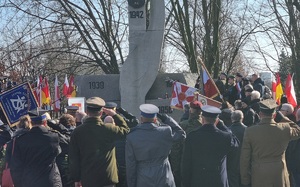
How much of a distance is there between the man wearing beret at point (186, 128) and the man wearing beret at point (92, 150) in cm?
133

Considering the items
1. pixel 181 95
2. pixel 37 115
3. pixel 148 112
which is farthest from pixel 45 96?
pixel 148 112

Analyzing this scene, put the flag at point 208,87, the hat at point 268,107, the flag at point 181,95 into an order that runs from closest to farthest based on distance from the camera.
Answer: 1. the hat at point 268,107
2. the flag at point 208,87
3. the flag at point 181,95

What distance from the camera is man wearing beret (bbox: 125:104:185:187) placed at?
495 cm

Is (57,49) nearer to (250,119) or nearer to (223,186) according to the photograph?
(250,119)

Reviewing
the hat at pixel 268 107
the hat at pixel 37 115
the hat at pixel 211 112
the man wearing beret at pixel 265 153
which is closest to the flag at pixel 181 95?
the hat at pixel 268 107

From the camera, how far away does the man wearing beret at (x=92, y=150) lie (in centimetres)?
506

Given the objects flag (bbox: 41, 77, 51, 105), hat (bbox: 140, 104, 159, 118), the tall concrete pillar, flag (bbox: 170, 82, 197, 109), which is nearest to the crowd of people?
hat (bbox: 140, 104, 159, 118)

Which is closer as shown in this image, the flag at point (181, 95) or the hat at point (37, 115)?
the hat at point (37, 115)

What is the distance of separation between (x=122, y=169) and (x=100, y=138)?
3.45 feet

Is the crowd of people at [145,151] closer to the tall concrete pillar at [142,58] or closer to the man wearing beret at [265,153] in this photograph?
the man wearing beret at [265,153]

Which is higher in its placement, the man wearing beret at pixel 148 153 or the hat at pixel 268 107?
the hat at pixel 268 107

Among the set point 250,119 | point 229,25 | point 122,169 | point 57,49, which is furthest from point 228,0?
point 122,169

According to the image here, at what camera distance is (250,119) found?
23.2 ft

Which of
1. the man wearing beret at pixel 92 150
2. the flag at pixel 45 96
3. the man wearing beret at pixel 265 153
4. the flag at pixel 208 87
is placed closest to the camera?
the man wearing beret at pixel 92 150
